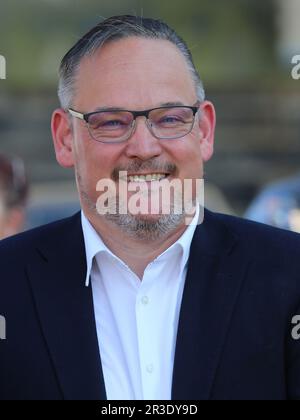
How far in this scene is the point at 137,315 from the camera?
2568mm

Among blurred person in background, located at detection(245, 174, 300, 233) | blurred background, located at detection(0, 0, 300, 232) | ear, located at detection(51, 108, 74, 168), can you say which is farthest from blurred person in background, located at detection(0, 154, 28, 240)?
blurred background, located at detection(0, 0, 300, 232)

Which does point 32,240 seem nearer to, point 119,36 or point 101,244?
point 101,244

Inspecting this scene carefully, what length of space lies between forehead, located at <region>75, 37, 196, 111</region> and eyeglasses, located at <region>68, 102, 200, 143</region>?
0.03 meters

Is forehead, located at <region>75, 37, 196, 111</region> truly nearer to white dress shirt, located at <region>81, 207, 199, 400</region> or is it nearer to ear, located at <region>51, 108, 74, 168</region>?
ear, located at <region>51, 108, 74, 168</region>

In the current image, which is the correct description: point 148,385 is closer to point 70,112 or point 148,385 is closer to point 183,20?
point 70,112

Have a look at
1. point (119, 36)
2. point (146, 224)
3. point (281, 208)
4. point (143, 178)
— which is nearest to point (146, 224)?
point (146, 224)

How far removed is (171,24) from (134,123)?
1261 centimetres

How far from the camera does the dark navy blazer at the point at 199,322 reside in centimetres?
243

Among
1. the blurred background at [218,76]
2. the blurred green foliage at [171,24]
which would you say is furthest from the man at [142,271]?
the blurred green foliage at [171,24]

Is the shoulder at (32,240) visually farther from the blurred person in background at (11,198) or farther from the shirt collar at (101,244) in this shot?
the blurred person in background at (11,198)

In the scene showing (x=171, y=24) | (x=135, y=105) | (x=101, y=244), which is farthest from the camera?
(x=171, y=24)

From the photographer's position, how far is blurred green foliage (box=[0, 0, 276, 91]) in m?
15.1

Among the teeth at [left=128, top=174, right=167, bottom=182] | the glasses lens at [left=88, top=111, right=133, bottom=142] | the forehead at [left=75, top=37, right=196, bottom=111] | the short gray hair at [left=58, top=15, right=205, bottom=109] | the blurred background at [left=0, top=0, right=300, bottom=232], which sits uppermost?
the blurred background at [left=0, top=0, right=300, bottom=232]

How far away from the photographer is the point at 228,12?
15750mm
